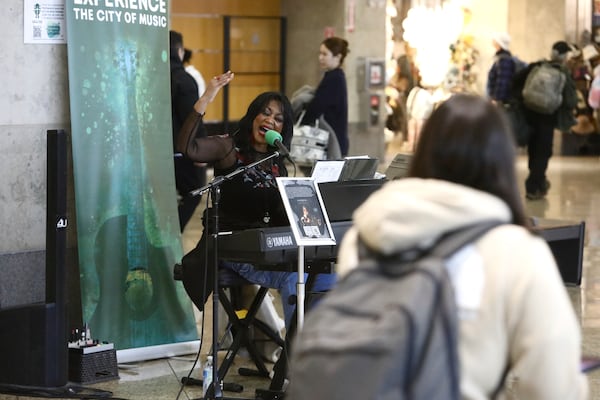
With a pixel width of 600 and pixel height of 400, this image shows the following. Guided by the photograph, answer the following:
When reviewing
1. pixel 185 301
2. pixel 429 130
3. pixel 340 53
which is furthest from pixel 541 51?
pixel 429 130

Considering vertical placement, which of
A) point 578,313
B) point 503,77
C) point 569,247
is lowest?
point 578,313

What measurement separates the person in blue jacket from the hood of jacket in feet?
21.6

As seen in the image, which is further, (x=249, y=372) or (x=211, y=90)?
(x=249, y=372)

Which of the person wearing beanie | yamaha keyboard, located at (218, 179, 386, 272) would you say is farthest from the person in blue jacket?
the person wearing beanie

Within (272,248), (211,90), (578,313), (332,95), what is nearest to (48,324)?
(272,248)

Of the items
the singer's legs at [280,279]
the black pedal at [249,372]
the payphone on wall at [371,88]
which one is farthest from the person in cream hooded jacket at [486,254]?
the payphone on wall at [371,88]

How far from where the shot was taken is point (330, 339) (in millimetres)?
2189

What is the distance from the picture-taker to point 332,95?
9023mm

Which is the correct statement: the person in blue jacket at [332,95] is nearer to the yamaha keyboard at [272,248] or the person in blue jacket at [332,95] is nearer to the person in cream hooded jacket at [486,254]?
the yamaha keyboard at [272,248]

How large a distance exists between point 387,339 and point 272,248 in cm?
276

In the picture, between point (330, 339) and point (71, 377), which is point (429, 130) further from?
point (71, 377)

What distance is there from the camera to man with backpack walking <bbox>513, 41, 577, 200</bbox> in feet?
40.4

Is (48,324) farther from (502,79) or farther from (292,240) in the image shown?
(502,79)

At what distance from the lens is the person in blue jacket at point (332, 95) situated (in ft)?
29.4
